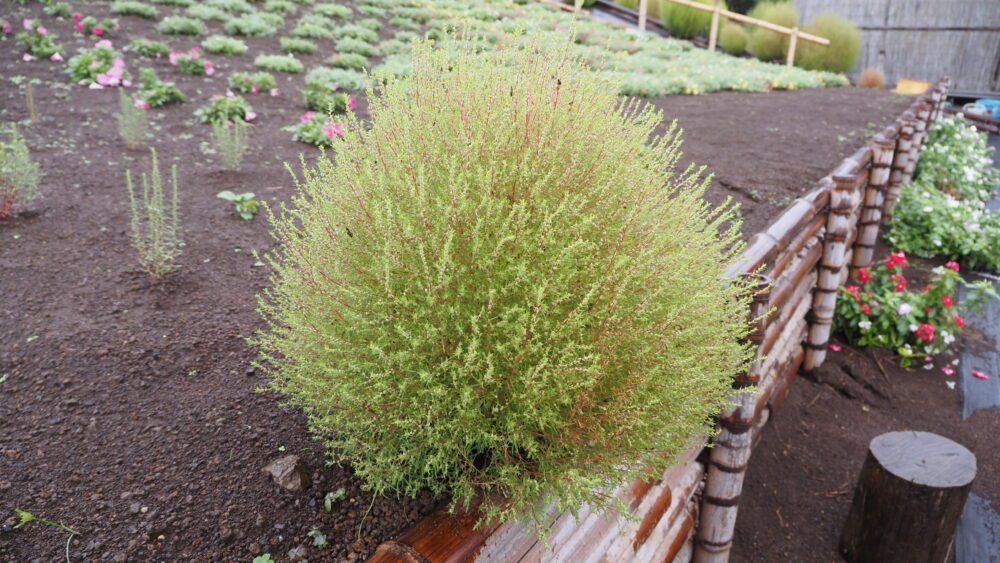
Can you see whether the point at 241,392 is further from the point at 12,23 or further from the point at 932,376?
the point at 12,23

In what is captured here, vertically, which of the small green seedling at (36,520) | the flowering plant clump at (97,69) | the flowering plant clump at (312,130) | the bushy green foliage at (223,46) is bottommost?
the small green seedling at (36,520)

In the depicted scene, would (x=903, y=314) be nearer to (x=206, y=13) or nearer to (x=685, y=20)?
(x=206, y=13)

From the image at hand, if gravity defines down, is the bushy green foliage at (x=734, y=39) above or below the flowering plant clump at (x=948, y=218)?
above

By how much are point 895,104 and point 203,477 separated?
11.1 meters

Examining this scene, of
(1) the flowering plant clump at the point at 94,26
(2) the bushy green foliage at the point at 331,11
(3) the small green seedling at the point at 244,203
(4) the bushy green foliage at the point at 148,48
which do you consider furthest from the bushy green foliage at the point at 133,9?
(3) the small green seedling at the point at 244,203

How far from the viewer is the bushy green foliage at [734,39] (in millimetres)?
16406

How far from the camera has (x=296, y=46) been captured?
8555 millimetres

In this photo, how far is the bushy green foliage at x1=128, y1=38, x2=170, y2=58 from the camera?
22.7 feet

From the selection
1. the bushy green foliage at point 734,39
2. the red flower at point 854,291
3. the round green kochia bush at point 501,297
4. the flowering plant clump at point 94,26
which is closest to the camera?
the round green kochia bush at point 501,297

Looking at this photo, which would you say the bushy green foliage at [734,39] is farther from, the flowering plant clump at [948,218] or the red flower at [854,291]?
the red flower at [854,291]

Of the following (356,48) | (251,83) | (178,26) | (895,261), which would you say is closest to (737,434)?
(895,261)

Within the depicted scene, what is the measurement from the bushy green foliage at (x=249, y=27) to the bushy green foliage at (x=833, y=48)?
12.6 metres

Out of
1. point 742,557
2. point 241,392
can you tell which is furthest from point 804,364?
point 241,392

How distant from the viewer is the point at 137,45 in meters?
6.90
